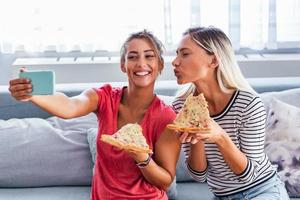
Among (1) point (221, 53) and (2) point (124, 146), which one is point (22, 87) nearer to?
(2) point (124, 146)

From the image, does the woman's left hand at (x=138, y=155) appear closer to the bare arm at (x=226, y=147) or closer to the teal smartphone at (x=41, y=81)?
the bare arm at (x=226, y=147)

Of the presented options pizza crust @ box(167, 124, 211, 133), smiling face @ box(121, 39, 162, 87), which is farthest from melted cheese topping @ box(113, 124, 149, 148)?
smiling face @ box(121, 39, 162, 87)

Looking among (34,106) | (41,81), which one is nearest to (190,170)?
(41,81)

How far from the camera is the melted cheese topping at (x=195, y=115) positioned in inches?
60.8

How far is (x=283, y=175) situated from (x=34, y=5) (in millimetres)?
1624

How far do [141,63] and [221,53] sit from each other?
11.0 inches

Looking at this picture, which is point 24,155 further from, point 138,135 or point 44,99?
point 138,135

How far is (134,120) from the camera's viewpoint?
176 centimetres

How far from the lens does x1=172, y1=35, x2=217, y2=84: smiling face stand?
67.2 inches

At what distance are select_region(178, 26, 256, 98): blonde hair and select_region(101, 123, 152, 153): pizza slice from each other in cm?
39

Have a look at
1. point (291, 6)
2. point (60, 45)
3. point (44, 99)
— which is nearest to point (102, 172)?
point (44, 99)

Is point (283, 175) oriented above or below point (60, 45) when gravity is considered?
below

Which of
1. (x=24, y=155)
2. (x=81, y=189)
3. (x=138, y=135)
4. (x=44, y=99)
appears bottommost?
(x=81, y=189)

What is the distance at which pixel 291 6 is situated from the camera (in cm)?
282
